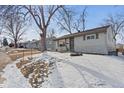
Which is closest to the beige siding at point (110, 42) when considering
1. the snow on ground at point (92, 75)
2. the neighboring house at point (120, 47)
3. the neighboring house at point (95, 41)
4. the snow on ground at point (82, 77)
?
the neighboring house at point (95, 41)

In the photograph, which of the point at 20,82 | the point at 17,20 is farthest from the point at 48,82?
the point at 17,20

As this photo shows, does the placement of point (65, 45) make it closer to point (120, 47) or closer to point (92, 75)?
point (120, 47)

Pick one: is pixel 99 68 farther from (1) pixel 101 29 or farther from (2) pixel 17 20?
(1) pixel 101 29

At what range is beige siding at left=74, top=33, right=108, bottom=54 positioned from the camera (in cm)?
960

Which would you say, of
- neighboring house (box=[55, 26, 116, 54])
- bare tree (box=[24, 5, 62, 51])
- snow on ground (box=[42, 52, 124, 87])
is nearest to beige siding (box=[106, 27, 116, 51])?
neighboring house (box=[55, 26, 116, 54])

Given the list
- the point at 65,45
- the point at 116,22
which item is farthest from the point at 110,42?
the point at 65,45

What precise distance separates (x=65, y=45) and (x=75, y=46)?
190cm

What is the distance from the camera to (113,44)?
10.5 metres

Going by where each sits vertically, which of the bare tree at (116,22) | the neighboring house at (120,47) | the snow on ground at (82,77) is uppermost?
the bare tree at (116,22)

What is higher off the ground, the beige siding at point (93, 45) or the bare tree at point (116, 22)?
the bare tree at point (116, 22)

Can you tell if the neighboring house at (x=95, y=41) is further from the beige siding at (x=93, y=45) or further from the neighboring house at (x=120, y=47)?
the neighboring house at (x=120, y=47)

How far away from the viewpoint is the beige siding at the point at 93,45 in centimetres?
960

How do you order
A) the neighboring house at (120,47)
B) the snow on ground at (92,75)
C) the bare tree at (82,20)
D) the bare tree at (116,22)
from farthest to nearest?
1. the neighboring house at (120,47)
2. the bare tree at (116,22)
3. the bare tree at (82,20)
4. the snow on ground at (92,75)

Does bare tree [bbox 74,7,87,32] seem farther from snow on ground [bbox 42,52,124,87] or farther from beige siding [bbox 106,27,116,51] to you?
snow on ground [bbox 42,52,124,87]
